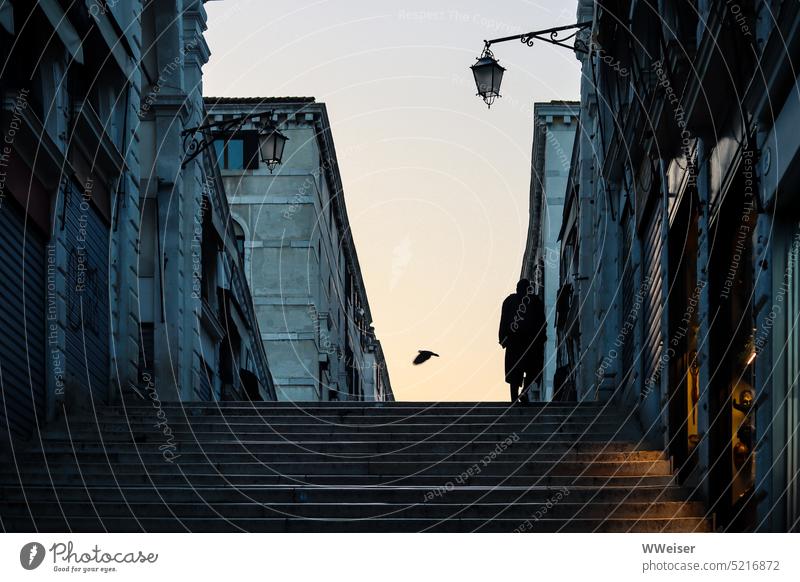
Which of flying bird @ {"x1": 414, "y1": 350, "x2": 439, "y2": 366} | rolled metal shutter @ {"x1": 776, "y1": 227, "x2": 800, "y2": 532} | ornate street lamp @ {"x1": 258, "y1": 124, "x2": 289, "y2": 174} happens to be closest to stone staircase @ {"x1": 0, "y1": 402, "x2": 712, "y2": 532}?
rolled metal shutter @ {"x1": 776, "y1": 227, "x2": 800, "y2": 532}

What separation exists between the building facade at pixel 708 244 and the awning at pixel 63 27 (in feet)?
18.6

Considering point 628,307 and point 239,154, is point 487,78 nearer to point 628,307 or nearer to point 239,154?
point 628,307

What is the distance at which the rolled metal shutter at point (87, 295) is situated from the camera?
1808cm

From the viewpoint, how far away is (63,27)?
17844mm

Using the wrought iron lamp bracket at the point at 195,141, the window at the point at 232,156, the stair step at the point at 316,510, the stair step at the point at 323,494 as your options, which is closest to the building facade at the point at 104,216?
the wrought iron lamp bracket at the point at 195,141

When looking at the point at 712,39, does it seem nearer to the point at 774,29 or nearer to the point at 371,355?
the point at 774,29

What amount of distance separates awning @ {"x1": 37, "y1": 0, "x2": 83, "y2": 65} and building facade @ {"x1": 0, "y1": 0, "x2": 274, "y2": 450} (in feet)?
0.10

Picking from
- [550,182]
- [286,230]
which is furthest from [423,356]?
[550,182]

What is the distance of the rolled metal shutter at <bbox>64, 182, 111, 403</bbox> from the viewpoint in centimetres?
1808

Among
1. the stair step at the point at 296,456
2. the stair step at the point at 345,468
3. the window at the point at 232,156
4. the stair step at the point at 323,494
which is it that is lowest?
the stair step at the point at 323,494

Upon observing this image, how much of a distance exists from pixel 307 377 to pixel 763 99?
34560 millimetres

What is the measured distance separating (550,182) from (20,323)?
3752cm

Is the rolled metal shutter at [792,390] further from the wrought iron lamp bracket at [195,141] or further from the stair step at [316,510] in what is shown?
the wrought iron lamp bracket at [195,141]

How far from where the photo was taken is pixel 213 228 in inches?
1195
